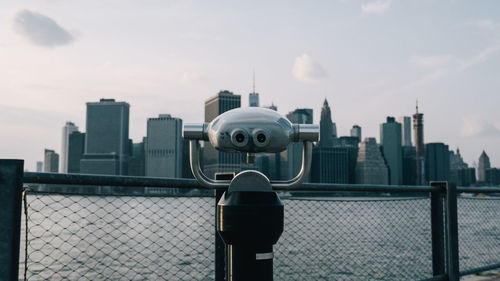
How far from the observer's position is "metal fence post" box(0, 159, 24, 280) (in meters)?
1.97

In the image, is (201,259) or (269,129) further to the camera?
(201,259)

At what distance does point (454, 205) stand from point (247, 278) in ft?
9.32

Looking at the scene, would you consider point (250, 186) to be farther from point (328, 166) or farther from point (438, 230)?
Answer: point (328, 166)

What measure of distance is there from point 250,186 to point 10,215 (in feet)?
3.42

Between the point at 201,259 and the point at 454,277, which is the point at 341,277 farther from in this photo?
the point at 454,277

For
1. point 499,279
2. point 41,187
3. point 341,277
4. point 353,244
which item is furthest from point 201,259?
point 41,187

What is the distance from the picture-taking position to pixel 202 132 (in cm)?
196

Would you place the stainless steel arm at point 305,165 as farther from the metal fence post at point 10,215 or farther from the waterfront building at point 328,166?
the waterfront building at point 328,166

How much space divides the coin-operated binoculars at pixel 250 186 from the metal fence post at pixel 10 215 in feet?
2.57

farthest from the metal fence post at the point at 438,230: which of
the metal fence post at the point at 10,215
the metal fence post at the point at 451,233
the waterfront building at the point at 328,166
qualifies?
the waterfront building at the point at 328,166

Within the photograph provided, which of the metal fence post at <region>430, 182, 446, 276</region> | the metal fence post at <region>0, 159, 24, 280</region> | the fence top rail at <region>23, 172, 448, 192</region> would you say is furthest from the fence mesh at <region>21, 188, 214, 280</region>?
the metal fence post at <region>430, 182, 446, 276</region>

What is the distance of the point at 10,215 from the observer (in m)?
2.00

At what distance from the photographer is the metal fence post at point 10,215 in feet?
6.47

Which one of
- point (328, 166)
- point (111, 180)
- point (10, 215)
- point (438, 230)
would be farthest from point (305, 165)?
point (328, 166)
